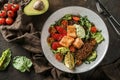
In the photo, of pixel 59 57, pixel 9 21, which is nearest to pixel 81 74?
pixel 59 57

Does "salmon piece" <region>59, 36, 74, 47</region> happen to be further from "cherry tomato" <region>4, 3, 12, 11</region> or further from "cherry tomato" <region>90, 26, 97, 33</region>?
"cherry tomato" <region>4, 3, 12, 11</region>

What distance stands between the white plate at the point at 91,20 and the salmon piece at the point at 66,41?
0.09m

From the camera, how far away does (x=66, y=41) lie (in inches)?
72.1

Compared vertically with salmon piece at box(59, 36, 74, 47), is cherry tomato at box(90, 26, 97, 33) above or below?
above

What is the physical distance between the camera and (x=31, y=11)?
1926 millimetres

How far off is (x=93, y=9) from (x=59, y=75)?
448 millimetres

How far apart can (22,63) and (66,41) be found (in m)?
0.30

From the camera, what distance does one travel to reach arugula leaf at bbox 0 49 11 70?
1925 millimetres

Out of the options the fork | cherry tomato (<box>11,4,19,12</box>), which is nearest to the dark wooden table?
the fork

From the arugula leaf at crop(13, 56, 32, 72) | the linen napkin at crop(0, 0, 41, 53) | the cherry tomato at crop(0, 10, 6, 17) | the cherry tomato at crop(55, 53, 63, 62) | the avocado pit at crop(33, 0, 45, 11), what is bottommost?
the arugula leaf at crop(13, 56, 32, 72)

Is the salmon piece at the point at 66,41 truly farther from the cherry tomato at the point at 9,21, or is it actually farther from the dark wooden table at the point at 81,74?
the cherry tomato at the point at 9,21

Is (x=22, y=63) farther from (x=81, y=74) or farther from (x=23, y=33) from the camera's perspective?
(x=81, y=74)

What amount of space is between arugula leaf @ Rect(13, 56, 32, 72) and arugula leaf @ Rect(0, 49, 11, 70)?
43 mm

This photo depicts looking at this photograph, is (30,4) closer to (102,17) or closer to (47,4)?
(47,4)
